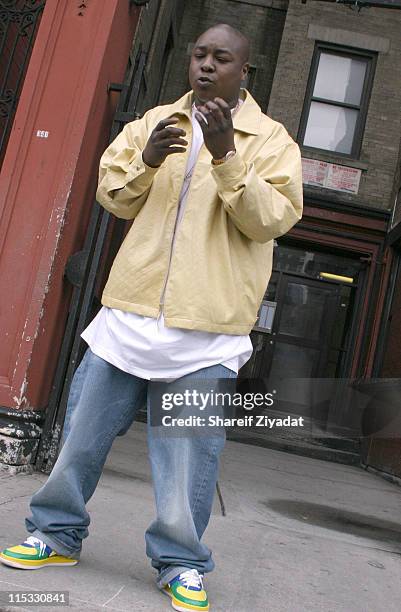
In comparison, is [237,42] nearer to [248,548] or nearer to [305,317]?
[248,548]

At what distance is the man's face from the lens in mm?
2322

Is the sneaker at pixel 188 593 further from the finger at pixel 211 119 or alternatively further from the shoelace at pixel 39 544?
the finger at pixel 211 119

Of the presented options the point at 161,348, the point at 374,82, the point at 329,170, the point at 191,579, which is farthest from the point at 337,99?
the point at 191,579

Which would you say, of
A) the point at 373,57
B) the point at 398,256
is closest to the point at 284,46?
the point at 373,57

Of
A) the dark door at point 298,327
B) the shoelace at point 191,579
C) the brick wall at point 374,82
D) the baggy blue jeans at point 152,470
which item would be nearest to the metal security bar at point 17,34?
the baggy blue jeans at point 152,470

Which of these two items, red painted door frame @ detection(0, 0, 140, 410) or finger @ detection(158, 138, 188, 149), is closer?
finger @ detection(158, 138, 188, 149)

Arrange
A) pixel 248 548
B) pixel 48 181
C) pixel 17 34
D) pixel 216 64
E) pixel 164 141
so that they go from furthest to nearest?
pixel 17 34
pixel 48 181
pixel 248 548
pixel 216 64
pixel 164 141

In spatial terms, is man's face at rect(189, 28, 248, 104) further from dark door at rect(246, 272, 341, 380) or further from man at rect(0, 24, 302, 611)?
dark door at rect(246, 272, 341, 380)

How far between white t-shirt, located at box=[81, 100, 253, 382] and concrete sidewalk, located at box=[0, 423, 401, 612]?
0.79 m

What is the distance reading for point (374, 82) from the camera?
35.5 ft

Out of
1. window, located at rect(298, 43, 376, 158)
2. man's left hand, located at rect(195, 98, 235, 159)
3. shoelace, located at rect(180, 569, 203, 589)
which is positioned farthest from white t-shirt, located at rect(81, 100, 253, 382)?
window, located at rect(298, 43, 376, 158)

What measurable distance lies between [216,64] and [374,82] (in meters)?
9.33

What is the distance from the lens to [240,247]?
7.86 feet

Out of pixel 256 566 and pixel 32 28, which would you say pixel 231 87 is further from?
pixel 32 28
